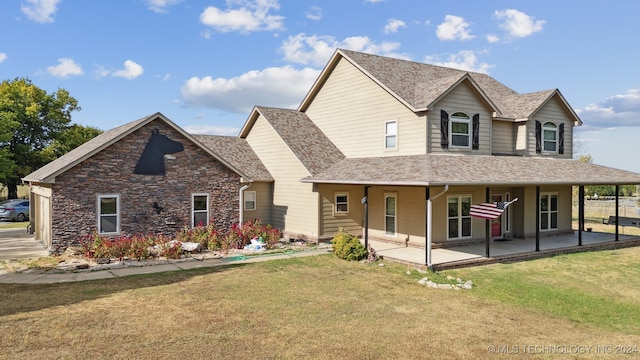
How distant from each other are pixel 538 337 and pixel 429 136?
11211 mm

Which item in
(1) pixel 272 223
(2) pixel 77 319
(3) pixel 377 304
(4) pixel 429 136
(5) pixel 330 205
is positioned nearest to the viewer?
(2) pixel 77 319

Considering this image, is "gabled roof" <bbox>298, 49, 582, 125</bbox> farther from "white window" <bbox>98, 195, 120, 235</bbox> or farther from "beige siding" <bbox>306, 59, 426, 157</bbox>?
"white window" <bbox>98, 195, 120, 235</bbox>

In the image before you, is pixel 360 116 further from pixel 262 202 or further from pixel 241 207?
pixel 241 207

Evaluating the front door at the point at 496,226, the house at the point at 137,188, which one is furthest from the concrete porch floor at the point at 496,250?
the house at the point at 137,188

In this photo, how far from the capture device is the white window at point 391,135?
67.4 feet

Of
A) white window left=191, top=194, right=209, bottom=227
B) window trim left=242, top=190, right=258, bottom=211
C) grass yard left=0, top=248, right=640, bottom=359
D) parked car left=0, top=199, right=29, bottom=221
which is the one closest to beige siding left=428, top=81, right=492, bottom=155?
grass yard left=0, top=248, right=640, bottom=359

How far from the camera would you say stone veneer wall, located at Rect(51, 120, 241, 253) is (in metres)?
16.8

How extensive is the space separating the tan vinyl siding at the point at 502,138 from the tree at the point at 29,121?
1555 inches

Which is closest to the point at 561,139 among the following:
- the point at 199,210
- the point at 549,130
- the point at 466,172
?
the point at 549,130

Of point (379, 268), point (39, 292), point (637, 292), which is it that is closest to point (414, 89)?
point (379, 268)

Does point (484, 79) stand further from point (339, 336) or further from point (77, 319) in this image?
point (77, 319)

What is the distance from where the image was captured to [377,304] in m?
11.3

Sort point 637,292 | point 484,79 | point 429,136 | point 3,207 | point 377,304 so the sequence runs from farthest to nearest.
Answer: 1. point 3,207
2. point 484,79
3. point 429,136
4. point 637,292
5. point 377,304

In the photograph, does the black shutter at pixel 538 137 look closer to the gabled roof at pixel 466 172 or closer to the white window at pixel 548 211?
the gabled roof at pixel 466 172
